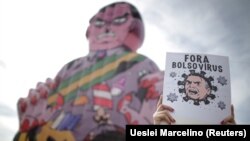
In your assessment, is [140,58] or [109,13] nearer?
[140,58]

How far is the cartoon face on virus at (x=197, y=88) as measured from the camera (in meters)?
1.73

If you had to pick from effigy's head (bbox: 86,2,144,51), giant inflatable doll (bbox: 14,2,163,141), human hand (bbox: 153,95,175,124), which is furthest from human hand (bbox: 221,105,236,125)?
effigy's head (bbox: 86,2,144,51)

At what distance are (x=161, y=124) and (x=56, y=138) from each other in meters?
5.98

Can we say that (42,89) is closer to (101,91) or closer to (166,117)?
(101,91)

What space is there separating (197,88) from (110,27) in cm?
616

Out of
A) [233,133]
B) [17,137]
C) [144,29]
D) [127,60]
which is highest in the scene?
[144,29]

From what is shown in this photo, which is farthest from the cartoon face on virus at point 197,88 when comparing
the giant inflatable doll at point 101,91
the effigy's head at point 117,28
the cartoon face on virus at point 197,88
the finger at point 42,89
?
the finger at point 42,89

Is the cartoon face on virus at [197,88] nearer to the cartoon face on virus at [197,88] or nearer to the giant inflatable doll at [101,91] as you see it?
the cartoon face on virus at [197,88]

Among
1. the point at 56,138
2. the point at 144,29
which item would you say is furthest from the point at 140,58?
the point at 56,138

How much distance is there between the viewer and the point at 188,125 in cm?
162

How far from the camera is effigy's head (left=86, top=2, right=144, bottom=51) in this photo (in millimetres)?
7562

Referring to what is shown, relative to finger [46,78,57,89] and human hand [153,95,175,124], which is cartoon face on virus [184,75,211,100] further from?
finger [46,78,57,89]

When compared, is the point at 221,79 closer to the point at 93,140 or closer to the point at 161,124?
the point at 161,124

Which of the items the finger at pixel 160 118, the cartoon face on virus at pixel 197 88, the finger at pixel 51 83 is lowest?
the finger at pixel 160 118
